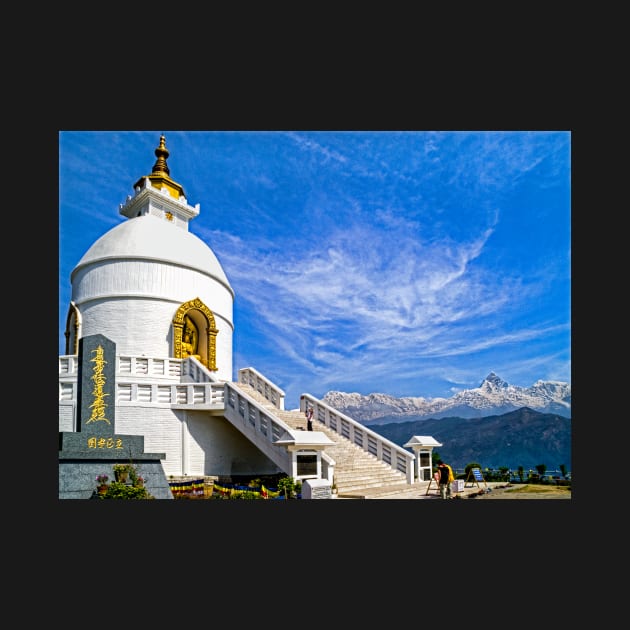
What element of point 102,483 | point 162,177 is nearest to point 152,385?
point 102,483

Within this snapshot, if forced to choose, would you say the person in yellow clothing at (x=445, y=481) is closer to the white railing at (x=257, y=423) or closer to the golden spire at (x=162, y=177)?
the white railing at (x=257, y=423)

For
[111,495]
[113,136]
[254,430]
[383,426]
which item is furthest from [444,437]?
[113,136]

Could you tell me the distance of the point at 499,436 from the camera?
1802cm

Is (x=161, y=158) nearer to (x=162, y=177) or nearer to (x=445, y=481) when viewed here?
(x=162, y=177)

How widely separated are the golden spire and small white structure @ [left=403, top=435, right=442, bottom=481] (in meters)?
13.1

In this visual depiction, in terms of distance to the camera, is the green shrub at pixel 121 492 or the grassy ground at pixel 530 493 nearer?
the green shrub at pixel 121 492

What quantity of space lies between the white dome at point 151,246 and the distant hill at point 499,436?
31.0ft

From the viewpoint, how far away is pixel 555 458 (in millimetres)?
14492

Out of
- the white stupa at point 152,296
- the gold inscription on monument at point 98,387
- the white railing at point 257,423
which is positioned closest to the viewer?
the gold inscription on monument at point 98,387

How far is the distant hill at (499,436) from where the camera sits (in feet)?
49.6

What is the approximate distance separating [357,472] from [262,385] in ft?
19.1

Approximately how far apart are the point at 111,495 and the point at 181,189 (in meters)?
13.2

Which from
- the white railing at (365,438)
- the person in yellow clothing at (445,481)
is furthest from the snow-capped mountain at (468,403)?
the person in yellow clothing at (445,481)

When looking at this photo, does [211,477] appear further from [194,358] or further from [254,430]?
[194,358]
